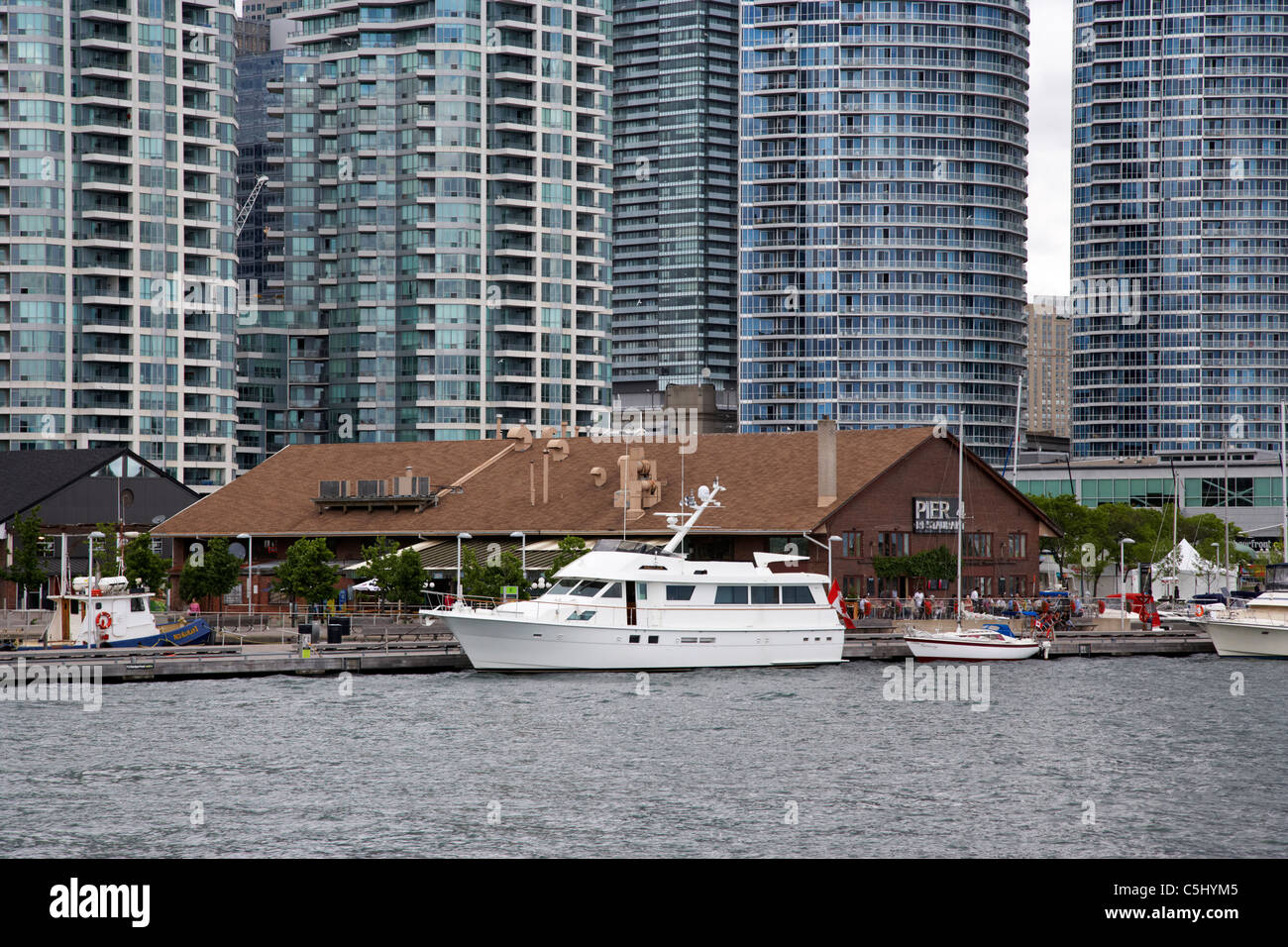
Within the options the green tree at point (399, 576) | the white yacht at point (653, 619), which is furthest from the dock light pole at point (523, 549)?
the white yacht at point (653, 619)

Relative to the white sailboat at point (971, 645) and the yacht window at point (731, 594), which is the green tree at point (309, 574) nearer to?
the yacht window at point (731, 594)

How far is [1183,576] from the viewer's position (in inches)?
4311

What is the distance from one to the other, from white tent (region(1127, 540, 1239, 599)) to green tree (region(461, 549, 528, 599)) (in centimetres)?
4863

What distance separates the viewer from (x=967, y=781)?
39531 millimetres

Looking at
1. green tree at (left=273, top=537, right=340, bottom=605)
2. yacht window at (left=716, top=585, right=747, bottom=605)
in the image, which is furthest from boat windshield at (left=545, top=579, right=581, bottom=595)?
green tree at (left=273, top=537, right=340, bottom=605)

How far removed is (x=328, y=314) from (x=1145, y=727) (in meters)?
148

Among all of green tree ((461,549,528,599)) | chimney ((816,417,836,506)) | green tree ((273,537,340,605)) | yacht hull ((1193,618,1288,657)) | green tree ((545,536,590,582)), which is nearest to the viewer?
green tree ((461,549,528,599))

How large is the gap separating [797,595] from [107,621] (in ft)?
86.5

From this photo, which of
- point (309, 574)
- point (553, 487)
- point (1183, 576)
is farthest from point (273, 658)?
point (1183, 576)

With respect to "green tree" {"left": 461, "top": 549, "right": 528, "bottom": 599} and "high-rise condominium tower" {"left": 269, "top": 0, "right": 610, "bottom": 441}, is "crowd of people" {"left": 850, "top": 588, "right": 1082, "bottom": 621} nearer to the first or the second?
"green tree" {"left": 461, "top": 549, "right": 528, "bottom": 599}

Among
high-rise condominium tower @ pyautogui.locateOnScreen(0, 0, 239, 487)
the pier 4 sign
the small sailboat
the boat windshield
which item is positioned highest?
high-rise condominium tower @ pyautogui.locateOnScreen(0, 0, 239, 487)

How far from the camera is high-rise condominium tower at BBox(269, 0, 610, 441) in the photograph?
176250 mm
